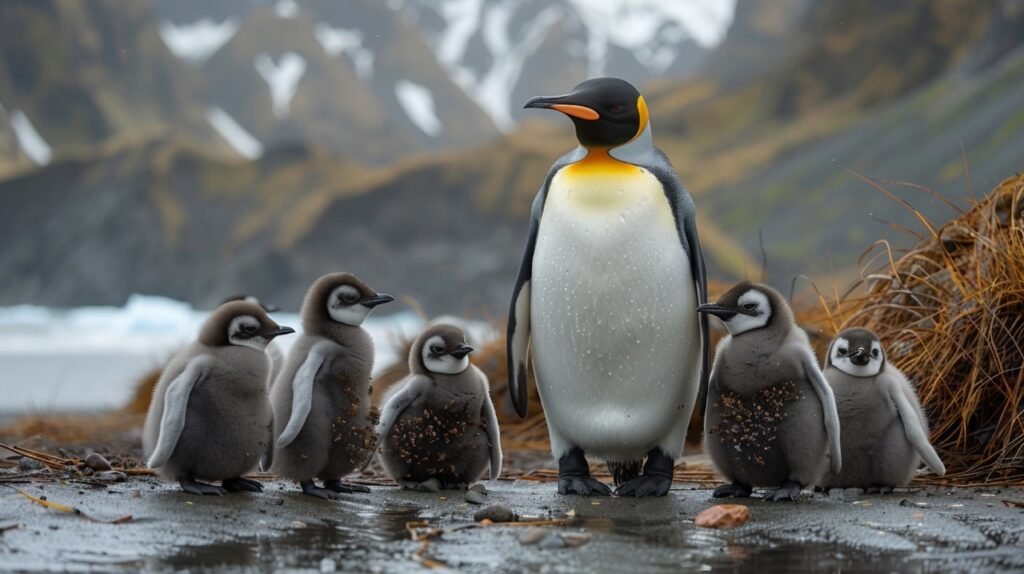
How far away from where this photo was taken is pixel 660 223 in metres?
3.52

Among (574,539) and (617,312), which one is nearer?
(574,539)

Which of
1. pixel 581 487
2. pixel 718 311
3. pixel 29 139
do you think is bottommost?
pixel 581 487

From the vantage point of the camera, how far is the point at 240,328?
10.5 feet

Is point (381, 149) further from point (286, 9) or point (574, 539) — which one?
point (574, 539)

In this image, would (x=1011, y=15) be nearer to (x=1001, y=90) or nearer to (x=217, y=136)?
(x=1001, y=90)

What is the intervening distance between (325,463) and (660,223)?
1.36m

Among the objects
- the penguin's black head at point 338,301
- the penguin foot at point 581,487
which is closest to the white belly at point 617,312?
the penguin foot at point 581,487

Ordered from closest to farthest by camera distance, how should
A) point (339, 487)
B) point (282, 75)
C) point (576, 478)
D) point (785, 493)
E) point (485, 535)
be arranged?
point (485, 535), point (785, 493), point (339, 487), point (576, 478), point (282, 75)

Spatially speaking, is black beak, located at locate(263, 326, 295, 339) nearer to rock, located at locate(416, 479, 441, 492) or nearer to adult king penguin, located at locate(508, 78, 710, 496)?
rock, located at locate(416, 479, 441, 492)

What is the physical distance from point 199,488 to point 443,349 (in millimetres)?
915

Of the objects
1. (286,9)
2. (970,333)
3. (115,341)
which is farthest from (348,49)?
(970,333)

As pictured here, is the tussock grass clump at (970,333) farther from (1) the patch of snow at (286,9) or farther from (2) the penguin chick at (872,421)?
(1) the patch of snow at (286,9)

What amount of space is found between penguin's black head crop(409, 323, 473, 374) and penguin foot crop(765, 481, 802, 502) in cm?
108

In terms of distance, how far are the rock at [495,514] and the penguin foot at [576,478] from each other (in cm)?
78
